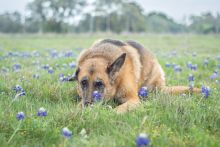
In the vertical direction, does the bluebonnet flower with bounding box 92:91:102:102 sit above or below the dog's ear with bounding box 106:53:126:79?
below

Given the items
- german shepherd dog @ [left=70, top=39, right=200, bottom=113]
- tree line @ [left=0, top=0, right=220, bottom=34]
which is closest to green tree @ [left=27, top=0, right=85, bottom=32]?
tree line @ [left=0, top=0, right=220, bottom=34]

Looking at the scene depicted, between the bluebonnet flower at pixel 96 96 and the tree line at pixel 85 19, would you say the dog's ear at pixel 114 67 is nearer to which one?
the bluebonnet flower at pixel 96 96

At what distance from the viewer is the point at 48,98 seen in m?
4.95

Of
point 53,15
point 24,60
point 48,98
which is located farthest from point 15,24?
point 48,98

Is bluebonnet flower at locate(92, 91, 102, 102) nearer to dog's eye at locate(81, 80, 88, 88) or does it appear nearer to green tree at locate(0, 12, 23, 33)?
dog's eye at locate(81, 80, 88, 88)

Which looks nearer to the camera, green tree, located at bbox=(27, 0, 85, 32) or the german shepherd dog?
the german shepherd dog

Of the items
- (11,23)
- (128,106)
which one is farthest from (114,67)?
(11,23)

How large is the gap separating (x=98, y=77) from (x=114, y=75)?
32 centimetres

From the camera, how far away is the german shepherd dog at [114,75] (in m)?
4.76

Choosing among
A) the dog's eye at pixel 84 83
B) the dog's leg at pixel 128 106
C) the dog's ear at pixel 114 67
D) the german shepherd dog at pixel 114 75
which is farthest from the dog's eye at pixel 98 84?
the dog's leg at pixel 128 106

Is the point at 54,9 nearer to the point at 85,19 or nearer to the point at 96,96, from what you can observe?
the point at 85,19

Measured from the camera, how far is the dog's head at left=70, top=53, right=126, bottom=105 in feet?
15.6

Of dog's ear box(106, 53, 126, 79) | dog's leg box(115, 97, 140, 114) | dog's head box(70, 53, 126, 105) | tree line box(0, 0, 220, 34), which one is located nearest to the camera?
dog's leg box(115, 97, 140, 114)

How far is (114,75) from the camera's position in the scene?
16.4ft
